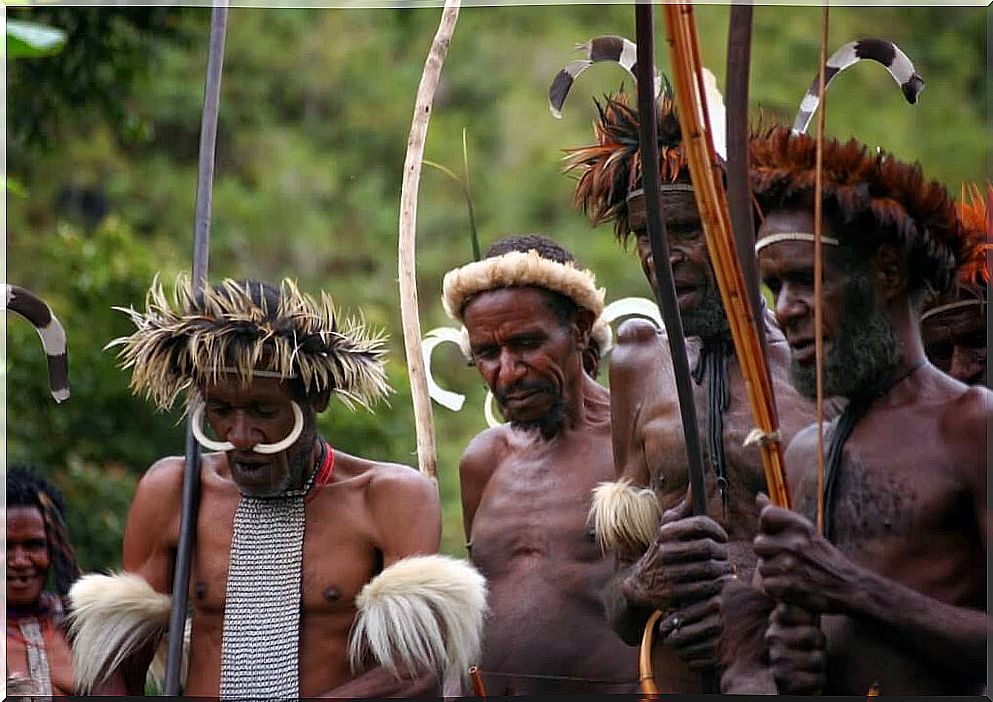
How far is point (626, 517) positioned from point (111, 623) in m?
1.11

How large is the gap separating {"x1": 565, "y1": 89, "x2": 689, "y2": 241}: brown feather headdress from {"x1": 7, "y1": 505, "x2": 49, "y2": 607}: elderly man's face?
4.70 ft

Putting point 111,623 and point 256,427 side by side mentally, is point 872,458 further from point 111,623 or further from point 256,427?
point 111,623

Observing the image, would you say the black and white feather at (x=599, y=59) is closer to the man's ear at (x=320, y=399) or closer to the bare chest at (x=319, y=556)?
the man's ear at (x=320, y=399)

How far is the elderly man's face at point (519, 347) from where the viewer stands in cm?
387

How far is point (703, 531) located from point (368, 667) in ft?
2.58

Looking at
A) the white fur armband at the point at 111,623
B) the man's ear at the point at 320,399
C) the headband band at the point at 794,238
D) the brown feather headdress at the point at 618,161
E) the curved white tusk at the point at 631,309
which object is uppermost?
the brown feather headdress at the point at 618,161

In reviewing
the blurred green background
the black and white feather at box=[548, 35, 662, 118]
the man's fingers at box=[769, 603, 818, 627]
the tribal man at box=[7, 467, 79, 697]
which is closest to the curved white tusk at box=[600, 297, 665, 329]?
the black and white feather at box=[548, 35, 662, 118]

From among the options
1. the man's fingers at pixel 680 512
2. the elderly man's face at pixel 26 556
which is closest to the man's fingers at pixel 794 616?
the man's fingers at pixel 680 512

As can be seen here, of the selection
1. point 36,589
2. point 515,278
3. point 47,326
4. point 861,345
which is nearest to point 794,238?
point 861,345

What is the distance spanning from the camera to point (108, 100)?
24.1ft

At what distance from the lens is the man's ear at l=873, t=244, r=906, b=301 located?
314 cm

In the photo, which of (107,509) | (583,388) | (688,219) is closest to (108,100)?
(107,509)

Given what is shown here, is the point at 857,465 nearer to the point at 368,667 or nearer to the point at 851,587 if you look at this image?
the point at 851,587

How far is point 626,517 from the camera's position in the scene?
11.7ft
